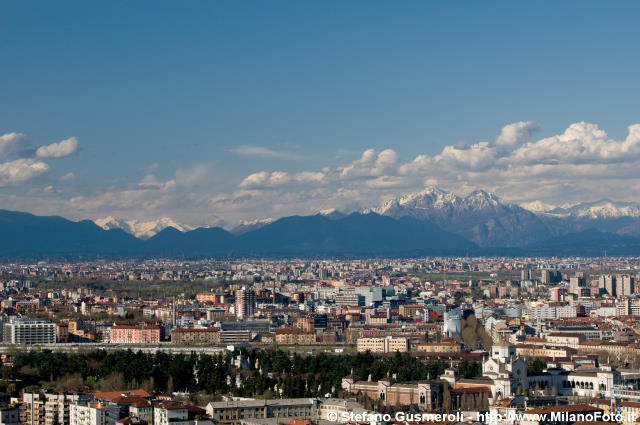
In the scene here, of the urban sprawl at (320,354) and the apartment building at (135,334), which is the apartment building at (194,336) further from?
the apartment building at (135,334)

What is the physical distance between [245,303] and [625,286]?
3262cm

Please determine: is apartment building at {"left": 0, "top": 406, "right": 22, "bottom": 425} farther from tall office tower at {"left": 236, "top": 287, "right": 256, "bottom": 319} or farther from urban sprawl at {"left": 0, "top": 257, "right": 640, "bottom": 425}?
tall office tower at {"left": 236, "top": 287, "right": 256, "bottom": 319}

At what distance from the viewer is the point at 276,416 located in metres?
30.3

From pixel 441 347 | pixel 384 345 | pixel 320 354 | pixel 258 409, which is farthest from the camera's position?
pixel 384 345

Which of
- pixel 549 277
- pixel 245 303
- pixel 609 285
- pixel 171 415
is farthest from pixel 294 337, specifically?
pixel 549 277

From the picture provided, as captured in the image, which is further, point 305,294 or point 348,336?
point 305,294

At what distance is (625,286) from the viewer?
9550cm

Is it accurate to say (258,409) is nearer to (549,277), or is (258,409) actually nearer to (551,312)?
(551,312)

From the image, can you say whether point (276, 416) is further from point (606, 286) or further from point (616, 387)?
point (606, 286)

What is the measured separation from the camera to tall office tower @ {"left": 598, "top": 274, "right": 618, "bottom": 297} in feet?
312

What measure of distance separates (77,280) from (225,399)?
80.8m

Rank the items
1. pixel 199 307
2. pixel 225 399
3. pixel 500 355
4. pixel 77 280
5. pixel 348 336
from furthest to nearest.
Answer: pixel 77 280 < pixel 199 307 < pixel 348 336 < pixel 500 355 < pixel 225 399

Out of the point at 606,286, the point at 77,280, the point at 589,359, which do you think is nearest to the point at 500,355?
the point at 589,359

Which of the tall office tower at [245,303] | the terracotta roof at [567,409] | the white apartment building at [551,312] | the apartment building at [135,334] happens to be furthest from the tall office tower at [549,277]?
the terracotta roof at [567,409]
